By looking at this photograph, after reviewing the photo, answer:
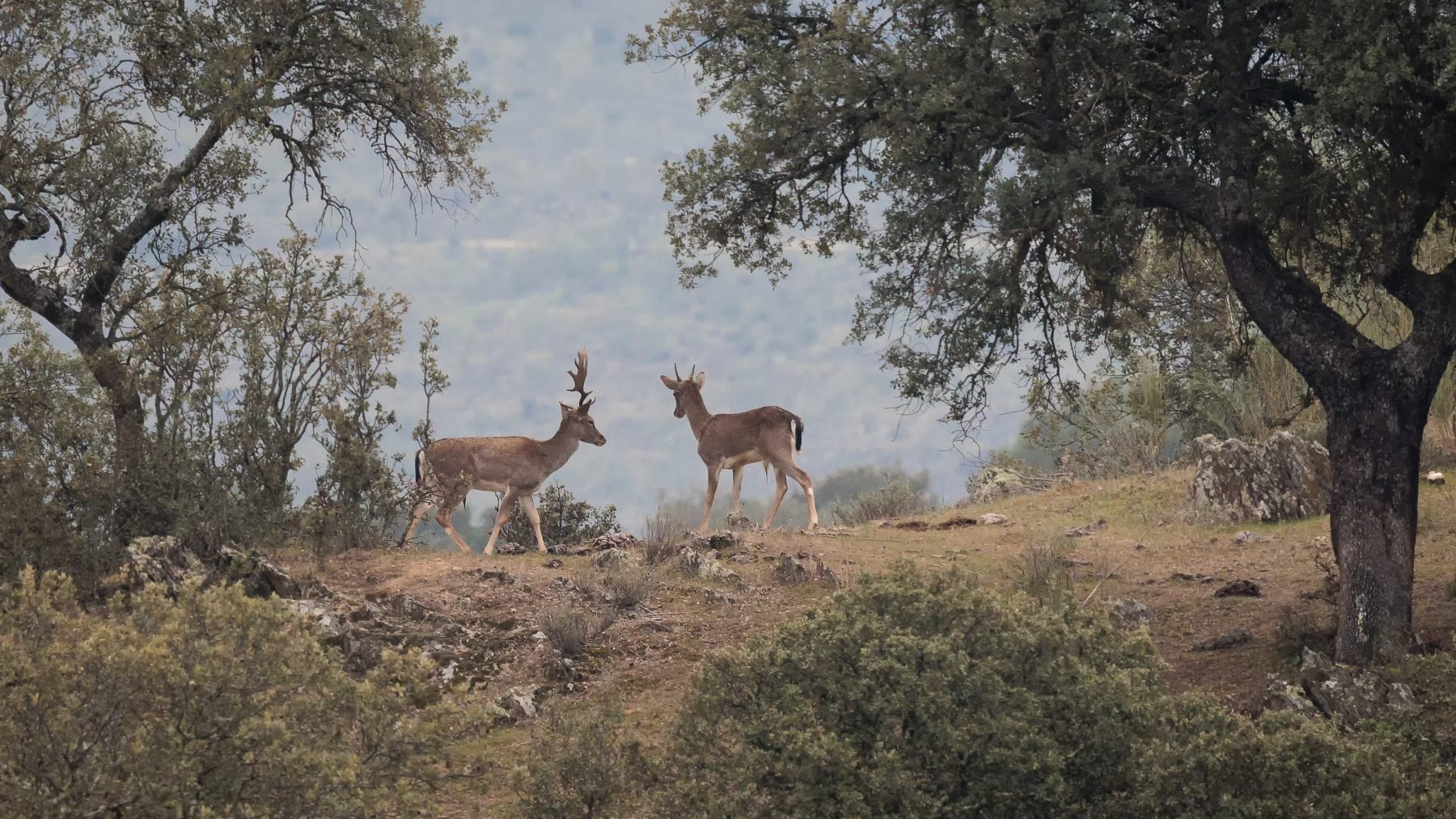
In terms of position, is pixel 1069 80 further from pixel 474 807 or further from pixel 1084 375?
pixel 474 807

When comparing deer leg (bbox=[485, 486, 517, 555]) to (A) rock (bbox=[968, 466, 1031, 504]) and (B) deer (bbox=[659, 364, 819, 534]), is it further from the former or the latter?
(A) rock (bbox=[968, 466, 1031, 504])

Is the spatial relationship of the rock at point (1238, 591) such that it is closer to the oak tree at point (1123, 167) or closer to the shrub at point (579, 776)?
the oak tree at point (1123, 167)

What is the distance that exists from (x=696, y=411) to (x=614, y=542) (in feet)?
18.3

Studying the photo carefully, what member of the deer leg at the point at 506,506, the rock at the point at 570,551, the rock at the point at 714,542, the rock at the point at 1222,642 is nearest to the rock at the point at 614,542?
the rock at the point at 570,551

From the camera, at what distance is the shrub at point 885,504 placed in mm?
26344

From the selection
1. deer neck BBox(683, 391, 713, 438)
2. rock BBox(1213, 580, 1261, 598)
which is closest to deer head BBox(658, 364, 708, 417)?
deer neck BBox(683, 391, 713, 438)

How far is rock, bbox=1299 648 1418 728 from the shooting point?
33.7 feet

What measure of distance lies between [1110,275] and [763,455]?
838 centimetres

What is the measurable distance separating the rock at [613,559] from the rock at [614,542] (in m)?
0.84

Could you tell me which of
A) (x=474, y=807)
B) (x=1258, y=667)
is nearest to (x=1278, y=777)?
(x=1258, y=667)

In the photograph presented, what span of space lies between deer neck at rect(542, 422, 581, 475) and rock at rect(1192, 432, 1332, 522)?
8.85 m

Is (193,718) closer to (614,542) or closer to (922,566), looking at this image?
(614,542)

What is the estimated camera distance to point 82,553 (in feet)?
50.1

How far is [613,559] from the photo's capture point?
632 inches
